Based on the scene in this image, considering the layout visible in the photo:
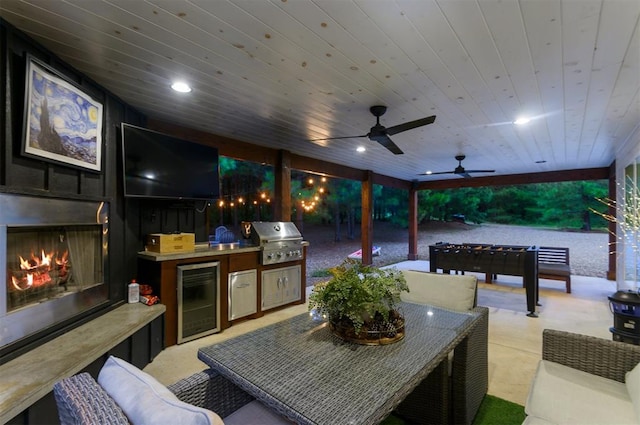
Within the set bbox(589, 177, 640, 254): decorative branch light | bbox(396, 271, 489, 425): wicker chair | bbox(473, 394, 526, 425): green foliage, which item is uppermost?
bbox(589, 177, 640, 254): decorative branch light

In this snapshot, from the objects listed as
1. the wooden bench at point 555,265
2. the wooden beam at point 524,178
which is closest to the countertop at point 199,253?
the wooden bench at point 555,265

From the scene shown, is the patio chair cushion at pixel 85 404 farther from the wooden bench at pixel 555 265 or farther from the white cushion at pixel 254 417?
the wooden bench at pixel 555 265

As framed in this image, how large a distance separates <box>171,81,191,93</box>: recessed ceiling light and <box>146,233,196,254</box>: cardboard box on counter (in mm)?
1374

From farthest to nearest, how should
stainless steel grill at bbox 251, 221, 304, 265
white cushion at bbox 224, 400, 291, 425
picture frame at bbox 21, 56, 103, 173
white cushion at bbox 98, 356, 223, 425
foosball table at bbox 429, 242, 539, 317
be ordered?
1. foosball table at bbox 429, 242, 539, 317
2. stainless steel grill at bbox 251, 221, 304, 265
3. picture frame at bbox 21, 56, 103, 173
4. white cushion at bbox 224, 400, 291, 425
5. white cushion at bbox 98, 356, 223, 425

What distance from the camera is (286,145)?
436cm

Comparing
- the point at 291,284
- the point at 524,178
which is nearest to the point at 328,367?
the point at 291,284

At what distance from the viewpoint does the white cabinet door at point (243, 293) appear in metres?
3.40

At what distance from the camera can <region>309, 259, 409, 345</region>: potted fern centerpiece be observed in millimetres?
1354

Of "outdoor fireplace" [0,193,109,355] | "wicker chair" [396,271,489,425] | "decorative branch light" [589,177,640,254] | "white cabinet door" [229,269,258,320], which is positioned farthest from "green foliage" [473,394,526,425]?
"outdoor fireplace" [0,193,109,355]

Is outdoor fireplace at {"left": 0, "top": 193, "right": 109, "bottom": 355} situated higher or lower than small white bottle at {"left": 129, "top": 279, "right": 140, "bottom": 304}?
higher

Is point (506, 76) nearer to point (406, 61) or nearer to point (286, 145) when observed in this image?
point (406, 61)

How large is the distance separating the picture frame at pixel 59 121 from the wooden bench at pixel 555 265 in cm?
617

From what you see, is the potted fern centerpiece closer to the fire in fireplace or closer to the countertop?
the fire in fireplace

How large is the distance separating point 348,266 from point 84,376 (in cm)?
118
